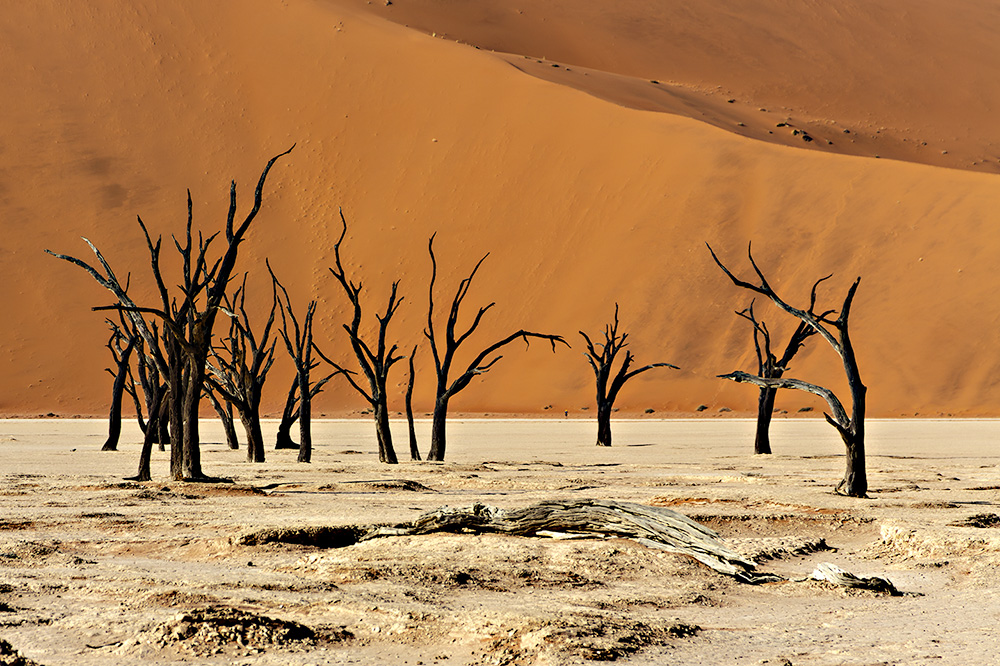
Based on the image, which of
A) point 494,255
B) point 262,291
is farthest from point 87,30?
point 494,255

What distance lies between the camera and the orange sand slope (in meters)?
45.3

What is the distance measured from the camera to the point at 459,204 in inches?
2156

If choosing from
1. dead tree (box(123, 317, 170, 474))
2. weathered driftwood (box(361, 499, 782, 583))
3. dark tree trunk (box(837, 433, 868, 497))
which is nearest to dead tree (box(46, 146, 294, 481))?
dead tree (box(123, 317, 170, 474))

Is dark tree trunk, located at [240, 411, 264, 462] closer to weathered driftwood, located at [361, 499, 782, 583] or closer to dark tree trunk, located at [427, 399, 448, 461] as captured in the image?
dark tree trunk, located at [427, 399, 448, 461]

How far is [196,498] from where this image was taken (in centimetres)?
1091

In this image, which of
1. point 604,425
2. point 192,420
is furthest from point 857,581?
point 604,425

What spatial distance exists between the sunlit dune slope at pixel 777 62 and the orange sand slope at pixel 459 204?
2102mm

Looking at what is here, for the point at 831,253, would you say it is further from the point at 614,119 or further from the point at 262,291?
the point at 262,291

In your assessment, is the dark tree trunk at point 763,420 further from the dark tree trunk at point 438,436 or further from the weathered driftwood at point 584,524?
the weathered driftwood at point 584,524

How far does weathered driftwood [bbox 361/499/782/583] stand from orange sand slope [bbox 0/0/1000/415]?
35.9 m

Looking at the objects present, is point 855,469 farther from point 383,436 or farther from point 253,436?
point 253,436

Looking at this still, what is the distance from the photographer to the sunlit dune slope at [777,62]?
69250 mm

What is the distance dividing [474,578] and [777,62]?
80405 millimetres

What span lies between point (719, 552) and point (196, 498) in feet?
19.2
